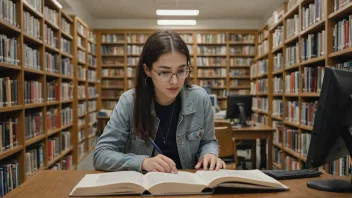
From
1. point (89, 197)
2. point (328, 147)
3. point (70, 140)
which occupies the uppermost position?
point (328, 147)

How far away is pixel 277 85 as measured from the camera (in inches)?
196

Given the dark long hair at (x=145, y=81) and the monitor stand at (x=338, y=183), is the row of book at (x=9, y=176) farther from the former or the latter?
the monitor stand at (x=338, y=183)

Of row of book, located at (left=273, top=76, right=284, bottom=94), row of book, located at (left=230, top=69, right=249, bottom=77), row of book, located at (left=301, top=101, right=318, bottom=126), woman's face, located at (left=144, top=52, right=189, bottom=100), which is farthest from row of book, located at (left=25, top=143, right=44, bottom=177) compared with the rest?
row of book, located at (left=230, top=69, right=249, bottom=77)

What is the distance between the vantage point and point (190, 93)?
163 centimetres

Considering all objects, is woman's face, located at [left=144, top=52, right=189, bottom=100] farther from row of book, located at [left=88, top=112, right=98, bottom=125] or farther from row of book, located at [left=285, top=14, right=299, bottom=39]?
row of book, located at [left=88, top=112, right=98, bottom=125]

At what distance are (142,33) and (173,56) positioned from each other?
6.25 meters

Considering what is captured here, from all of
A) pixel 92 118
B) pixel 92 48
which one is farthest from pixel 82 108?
pixel 92 48

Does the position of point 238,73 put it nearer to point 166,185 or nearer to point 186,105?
point 186,105

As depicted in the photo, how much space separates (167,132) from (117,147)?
26cm

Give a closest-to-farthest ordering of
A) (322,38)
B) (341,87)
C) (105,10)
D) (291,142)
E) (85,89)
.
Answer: (341,87) → (322,38) → (291,142) → (85,89) → (105,10)

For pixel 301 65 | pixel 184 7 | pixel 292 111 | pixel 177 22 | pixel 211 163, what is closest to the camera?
pixel 211 163

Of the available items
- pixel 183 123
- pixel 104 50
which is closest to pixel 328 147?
pixel 183 123

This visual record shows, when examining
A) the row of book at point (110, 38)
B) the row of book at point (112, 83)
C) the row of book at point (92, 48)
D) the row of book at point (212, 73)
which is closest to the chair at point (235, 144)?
the row of book at point (212, 73)

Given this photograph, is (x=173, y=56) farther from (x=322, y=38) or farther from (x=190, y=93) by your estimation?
(x=322, y=38)
